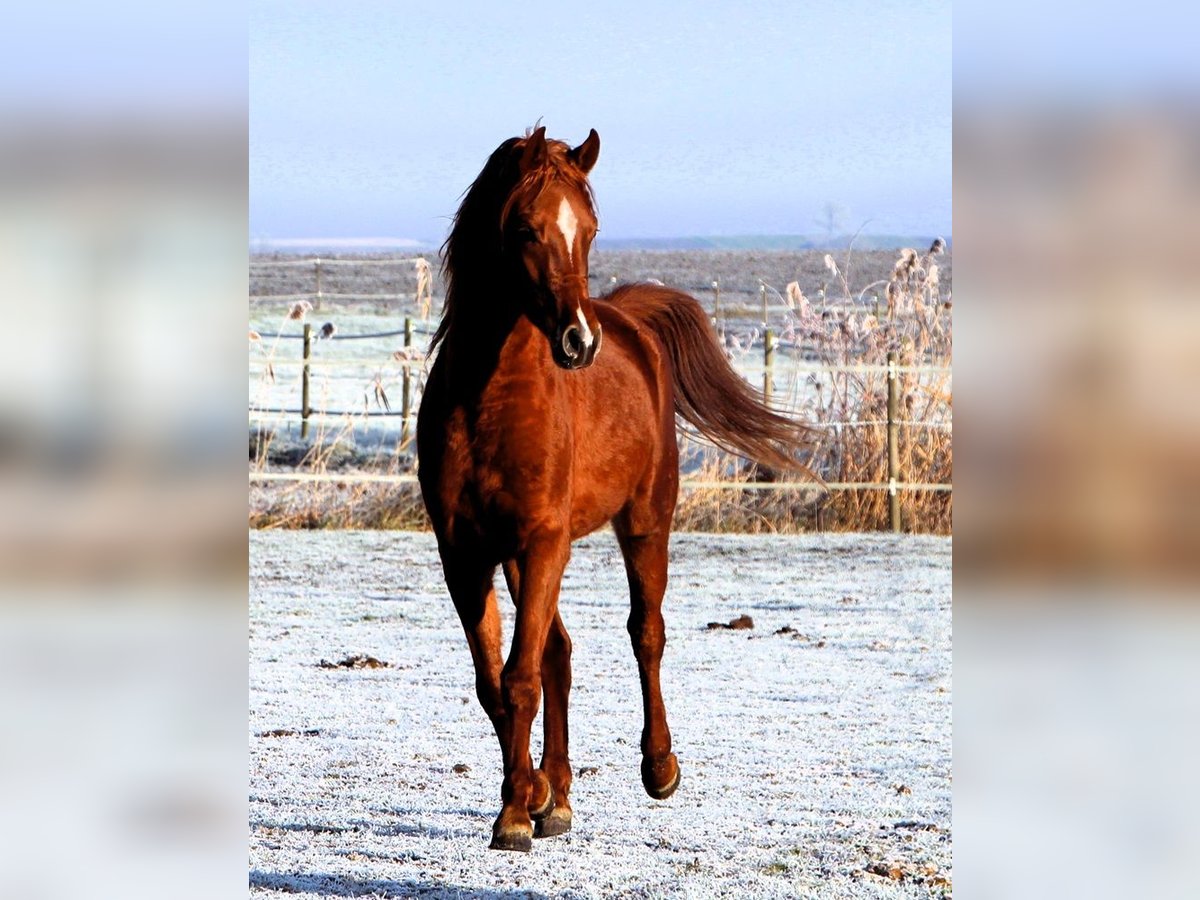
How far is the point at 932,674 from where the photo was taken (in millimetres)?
7523

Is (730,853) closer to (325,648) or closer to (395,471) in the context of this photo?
(325,648)

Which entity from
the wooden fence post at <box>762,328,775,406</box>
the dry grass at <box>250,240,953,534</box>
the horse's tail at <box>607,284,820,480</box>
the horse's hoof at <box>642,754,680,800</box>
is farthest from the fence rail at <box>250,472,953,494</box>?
the horse's hoof at <box>642,754,680,800</box>

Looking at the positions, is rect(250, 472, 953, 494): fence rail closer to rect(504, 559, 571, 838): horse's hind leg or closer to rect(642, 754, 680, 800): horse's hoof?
rect(642, 754, 680, 800): horse's hoof

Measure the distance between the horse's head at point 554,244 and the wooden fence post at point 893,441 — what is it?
27.6ft

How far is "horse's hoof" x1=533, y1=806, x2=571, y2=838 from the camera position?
4207 mm

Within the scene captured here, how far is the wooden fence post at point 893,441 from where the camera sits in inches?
461

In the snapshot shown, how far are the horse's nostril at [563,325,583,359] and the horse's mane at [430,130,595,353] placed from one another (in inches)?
14.6

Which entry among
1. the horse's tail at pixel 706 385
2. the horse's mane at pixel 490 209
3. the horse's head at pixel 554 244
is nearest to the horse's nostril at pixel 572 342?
the horse's head at pixel 554 244
